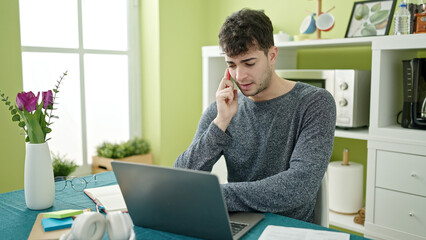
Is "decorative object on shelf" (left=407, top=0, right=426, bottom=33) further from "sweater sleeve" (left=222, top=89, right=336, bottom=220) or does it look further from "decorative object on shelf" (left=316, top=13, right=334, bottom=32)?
"sweater sleeve" (left=222, top=89, right=336, bottom=220)

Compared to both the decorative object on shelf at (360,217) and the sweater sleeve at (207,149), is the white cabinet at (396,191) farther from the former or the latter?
the sweater sleeve at (207,149)

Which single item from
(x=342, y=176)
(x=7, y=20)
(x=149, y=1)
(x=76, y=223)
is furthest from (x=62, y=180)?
(x=149, y=1)

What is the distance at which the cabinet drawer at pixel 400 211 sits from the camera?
6.26 feet

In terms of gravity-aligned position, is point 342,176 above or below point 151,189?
below

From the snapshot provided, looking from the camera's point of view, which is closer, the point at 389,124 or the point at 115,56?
the point at 389,124

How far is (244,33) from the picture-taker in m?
1.39

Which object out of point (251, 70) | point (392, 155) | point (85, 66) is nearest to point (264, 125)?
point (251, 70)

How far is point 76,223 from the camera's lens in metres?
0.90

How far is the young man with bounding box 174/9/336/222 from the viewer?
1269 millimetres

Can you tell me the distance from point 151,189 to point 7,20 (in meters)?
1.88

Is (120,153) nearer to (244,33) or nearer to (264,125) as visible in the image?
(264,125)

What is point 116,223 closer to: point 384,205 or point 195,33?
point 384,205

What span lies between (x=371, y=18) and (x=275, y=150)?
4.22 feet

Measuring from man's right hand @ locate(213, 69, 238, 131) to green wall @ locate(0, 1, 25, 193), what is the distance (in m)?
1.46
